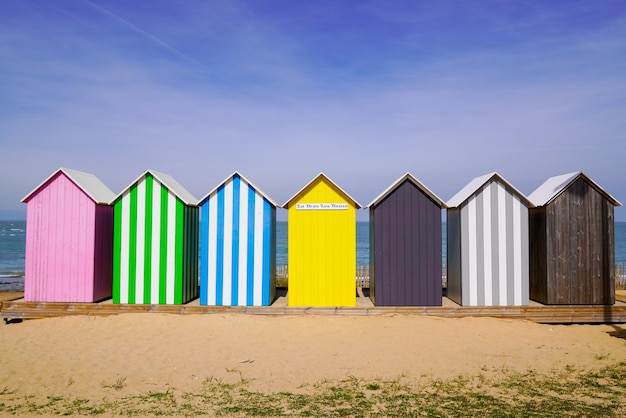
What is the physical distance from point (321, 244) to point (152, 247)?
4404 millimetres

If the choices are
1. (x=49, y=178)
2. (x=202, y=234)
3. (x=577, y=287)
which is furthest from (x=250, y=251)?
(x=577, y=287)

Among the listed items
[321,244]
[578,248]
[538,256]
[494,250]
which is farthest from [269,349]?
[578,248]

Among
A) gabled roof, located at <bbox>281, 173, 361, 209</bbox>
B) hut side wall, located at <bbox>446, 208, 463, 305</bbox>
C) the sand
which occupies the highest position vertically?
gabled roof, located at <bbox>281, 173, 361, 209</bbox>

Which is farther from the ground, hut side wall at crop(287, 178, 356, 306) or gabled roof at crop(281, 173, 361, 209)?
gabled roof at crop(281, 173, 361, 209)

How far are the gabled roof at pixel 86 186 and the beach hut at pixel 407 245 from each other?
23.5 feet

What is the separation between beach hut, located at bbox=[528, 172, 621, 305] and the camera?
509 inches

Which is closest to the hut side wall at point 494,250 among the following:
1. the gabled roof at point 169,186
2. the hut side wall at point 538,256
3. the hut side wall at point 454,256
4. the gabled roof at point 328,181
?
the hut side wall at point 454,256

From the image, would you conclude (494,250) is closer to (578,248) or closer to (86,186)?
(578,248)

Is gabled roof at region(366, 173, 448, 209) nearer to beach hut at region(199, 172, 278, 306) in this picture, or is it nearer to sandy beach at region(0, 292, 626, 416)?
beach hut at region(199, 172, 278, 306)

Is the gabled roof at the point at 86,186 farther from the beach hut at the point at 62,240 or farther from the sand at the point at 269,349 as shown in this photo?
the sand at the point at 269,349

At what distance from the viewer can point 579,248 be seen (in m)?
13.0

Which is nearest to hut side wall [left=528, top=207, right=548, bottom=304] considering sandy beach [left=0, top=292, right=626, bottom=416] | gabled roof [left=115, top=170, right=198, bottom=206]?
sandy beach [left=0, top=292, right=626, bottom=416]

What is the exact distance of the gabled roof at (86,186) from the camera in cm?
1301

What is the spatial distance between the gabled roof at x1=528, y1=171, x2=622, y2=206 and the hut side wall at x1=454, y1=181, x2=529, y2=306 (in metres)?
0.94
